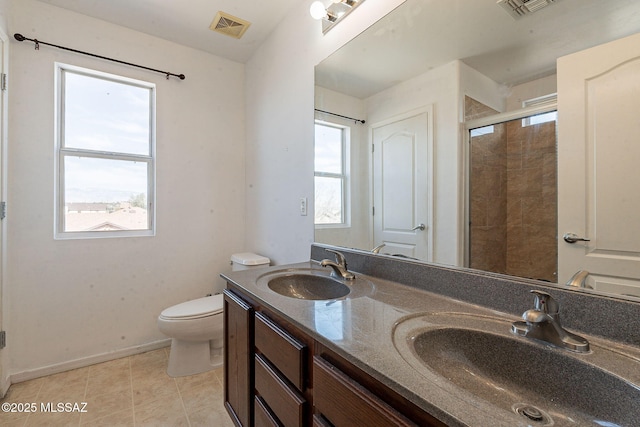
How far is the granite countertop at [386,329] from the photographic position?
0.45 m

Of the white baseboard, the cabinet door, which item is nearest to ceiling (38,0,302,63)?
the cabinet door

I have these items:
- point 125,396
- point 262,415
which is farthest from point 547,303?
point 125,396

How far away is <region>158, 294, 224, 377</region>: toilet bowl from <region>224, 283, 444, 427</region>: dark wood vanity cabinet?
20.9 inches

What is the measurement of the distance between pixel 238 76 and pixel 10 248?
2158 mm

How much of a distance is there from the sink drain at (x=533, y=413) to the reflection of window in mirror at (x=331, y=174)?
115cm

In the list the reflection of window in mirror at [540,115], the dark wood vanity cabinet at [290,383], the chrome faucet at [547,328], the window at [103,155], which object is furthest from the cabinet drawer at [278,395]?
the window at [103,155]

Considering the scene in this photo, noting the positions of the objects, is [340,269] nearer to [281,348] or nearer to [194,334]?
[281,348]

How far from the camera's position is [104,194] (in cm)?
219

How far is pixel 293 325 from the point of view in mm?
873

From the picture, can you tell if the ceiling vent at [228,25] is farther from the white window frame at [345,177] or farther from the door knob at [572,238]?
the door knob at [572,238]

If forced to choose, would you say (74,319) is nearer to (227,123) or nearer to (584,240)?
(227,123)

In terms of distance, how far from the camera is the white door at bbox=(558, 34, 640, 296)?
0.69m

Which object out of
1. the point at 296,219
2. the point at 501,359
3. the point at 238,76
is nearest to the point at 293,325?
the point at 501,359

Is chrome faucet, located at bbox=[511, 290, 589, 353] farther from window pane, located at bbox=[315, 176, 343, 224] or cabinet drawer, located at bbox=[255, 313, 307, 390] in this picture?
window pane, located at bbox=[315, 176, 343, 224]
